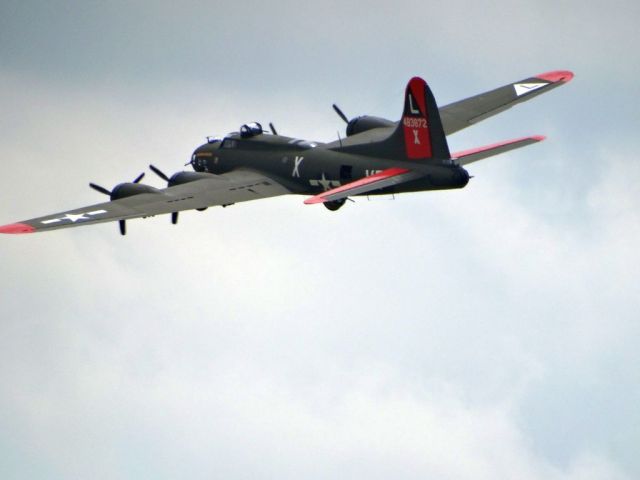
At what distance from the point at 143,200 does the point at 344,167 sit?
9.53 m

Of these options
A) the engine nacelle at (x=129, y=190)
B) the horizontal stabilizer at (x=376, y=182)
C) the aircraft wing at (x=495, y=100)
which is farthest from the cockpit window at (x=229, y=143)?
the aircraft wing at (x=495, y=100)

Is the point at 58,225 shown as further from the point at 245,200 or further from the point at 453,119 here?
the point at 453,119

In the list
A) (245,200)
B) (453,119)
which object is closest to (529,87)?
(453,119)

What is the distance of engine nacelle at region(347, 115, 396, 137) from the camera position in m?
82.7

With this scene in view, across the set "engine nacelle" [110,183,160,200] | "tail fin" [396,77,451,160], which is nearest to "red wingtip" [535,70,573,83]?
"tail fin" [396,77,451,160]

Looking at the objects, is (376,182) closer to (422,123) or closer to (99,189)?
(422,123)

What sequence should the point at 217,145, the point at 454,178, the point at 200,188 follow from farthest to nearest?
the point at 217,145 → the point at 200,188 → the point at 454,178

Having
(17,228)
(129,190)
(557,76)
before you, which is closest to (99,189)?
(129,190)

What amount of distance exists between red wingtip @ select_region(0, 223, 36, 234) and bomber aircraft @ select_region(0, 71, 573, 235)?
44mm

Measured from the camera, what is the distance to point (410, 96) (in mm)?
73250

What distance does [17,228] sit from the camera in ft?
237

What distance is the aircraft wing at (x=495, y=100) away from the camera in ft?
277

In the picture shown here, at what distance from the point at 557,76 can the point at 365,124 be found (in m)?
12.2

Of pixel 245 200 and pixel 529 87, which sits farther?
pixel 529 87
